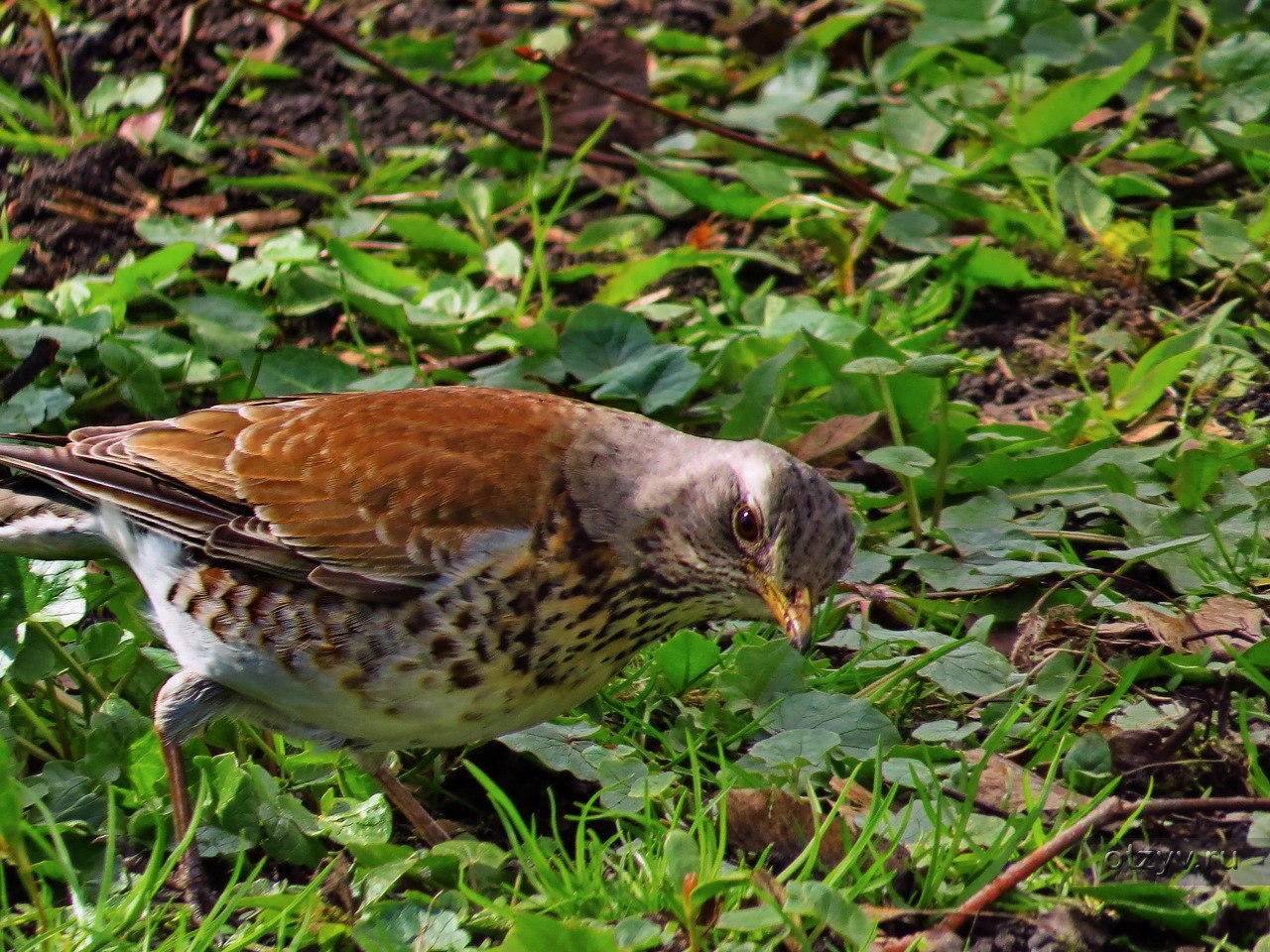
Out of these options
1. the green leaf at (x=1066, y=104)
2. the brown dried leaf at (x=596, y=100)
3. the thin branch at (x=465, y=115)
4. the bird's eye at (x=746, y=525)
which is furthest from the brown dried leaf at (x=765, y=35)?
the bird's eye at (x=746, y=525)

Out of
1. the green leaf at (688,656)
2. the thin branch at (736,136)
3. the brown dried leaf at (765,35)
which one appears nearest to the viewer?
the green leaf at (688,656)

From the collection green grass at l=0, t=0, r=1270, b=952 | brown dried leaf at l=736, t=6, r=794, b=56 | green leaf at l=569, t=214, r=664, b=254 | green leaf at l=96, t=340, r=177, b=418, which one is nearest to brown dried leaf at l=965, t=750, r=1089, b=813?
green grass at l=0, t=0, r=1270, b=952

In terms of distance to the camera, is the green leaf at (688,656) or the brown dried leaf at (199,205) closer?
the green leaf at (688,656)

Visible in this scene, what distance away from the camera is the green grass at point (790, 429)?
3.50 metres

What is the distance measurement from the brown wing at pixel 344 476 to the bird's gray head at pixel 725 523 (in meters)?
0.18

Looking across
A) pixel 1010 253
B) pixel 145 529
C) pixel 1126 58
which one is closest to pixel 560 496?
pixel 145 529

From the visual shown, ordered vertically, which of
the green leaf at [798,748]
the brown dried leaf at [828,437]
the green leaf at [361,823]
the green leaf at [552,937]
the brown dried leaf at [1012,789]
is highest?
the green leaf at [552,937]

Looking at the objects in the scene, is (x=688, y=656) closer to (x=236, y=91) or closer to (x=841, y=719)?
(x=841, y=719)

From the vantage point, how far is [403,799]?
3930 mm

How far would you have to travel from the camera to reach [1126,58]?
6.71 meters

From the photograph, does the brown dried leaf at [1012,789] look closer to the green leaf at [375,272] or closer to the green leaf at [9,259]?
the green leaf at [375,272]

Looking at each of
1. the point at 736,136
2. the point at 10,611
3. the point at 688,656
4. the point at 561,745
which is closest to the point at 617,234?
the point at 736,136

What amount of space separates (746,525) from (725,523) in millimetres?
→ 61

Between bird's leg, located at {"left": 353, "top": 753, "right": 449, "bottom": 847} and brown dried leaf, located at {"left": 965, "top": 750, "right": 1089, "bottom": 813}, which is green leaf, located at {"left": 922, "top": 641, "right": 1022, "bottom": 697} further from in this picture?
bird's leg, located at {"left": 353, "top": 753, "right": 449, "bottom": 847}
